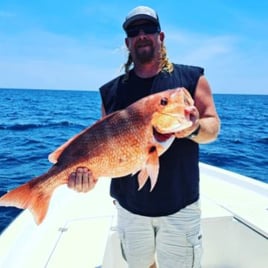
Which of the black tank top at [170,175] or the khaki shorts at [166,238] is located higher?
the black tank top at [170,175]

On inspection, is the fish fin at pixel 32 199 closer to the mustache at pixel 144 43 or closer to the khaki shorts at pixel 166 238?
the khaki shorts at pixel 166 238

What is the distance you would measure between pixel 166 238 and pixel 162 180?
36cm

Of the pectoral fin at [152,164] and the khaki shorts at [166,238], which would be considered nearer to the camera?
the pectoral fin at [152,164]

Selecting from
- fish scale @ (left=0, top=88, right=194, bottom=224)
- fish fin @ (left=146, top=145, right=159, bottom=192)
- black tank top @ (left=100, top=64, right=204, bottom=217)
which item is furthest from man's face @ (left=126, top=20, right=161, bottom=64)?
fish fin @ (left=146, top=145, right=159, bottom=192)

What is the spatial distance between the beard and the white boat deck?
1.35 m

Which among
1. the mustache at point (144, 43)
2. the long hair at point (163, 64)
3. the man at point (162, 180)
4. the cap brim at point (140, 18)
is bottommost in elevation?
the man at point (162, 180)

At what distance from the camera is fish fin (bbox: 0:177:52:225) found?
194 cm

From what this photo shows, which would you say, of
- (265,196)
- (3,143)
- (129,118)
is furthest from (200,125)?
(3,143)

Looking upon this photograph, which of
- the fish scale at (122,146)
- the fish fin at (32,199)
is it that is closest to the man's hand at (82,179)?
the fish scale at (122,146)

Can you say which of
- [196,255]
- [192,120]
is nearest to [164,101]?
[192,120]

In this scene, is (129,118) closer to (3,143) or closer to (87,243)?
(87,243)

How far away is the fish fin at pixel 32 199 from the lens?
1.94 metres

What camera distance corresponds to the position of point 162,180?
7.17ft

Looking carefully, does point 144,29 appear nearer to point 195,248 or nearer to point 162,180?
point 162,180
